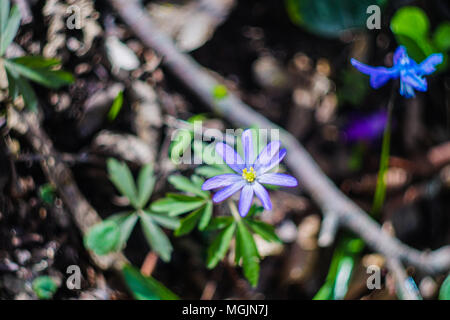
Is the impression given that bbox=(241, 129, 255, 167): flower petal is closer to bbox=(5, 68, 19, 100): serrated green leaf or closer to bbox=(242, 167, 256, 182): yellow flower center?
bbox=(242, 167, 256, 182): yellow flower center

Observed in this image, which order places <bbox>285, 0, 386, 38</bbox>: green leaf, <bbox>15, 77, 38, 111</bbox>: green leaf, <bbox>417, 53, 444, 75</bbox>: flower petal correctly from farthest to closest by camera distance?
<bbox>285, 0, 386, 38</bbox>: green leaf → <bbox>15, 77, 38, 111</bbox>: green leaf → <bbox>417, 53, 444, 75</bbox>: flower petal

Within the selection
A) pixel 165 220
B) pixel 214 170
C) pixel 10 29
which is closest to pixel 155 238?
pixel 165 220

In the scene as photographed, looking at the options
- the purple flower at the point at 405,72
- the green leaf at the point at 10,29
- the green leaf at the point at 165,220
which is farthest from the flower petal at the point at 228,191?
the green leaf at the point at 10,29

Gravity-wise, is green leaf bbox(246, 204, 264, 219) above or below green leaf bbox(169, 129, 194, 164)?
below

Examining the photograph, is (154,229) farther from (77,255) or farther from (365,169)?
(365,169)

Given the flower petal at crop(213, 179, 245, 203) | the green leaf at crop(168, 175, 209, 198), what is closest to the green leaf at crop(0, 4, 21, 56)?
the green leaf at crop(168, 175, 209, 198)

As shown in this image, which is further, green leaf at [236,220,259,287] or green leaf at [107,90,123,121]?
green leaf at [107,90,123,121]

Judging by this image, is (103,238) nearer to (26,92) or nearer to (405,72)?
(26,92)
